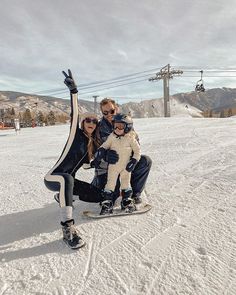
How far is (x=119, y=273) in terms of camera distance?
2334 millimetres

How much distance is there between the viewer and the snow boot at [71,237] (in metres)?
2.79

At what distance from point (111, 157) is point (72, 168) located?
1.56ft

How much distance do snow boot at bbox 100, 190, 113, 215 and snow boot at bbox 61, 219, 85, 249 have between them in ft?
2.07

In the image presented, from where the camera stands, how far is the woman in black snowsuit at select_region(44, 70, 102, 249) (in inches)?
115

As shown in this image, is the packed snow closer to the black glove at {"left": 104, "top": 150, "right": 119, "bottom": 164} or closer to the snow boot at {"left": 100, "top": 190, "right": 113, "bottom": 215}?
the snow boot at {"left": 100, "top": 190, "right": 113, "bottom": 215}

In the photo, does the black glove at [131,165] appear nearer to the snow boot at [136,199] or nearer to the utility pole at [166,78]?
the snow boot at [136,199]

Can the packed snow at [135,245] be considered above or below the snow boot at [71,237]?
below

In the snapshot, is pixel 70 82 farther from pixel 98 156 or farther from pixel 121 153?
pixel 121 153

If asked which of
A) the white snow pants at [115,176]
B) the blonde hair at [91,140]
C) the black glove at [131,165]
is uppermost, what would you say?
the blonde hair at [91,140]

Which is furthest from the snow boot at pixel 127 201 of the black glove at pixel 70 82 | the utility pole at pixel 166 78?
the utility pole at pixel 166 78

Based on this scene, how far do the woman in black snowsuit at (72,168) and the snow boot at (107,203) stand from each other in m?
0.24

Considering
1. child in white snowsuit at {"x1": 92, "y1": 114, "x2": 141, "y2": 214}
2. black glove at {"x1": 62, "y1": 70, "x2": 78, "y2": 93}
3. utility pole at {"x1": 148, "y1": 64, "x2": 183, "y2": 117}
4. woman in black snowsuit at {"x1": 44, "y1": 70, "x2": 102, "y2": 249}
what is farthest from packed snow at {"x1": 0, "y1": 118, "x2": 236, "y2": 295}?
utility pole at {"x1": 148, "y1": 64, "x2": 183, "y2": 117}

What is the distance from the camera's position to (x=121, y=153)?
134 inches

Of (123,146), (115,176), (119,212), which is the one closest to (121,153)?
(123,146)
